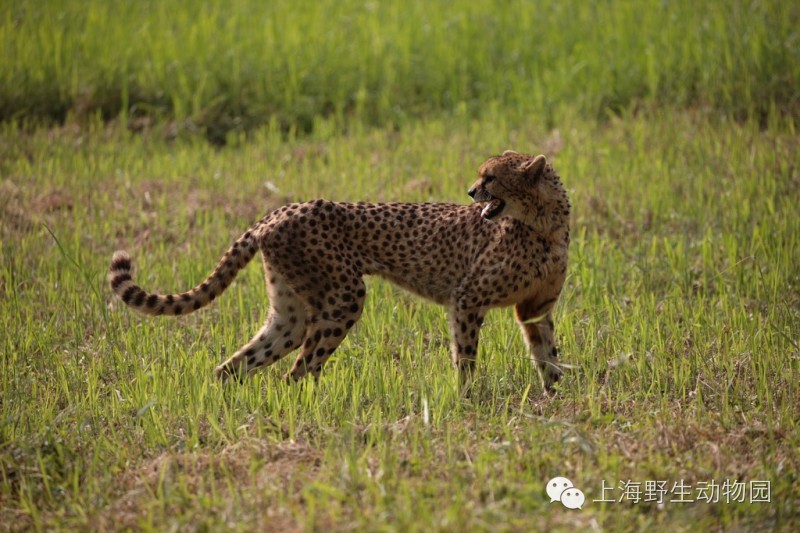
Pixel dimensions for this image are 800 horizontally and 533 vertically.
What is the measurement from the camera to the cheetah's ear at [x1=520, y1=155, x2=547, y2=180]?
19.6 ft

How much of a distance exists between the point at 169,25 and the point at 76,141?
2780mm

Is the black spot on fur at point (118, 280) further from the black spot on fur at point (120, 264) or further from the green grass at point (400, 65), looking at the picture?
the green grass at point (400, 65)

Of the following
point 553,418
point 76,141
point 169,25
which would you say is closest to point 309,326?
point 553,418

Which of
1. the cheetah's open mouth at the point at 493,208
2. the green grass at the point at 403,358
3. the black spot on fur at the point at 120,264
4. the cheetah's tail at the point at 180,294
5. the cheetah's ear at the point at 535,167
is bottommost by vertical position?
the green grass at the point at 403,358

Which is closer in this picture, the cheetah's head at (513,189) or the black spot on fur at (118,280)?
the black spot on fur at (118,280)

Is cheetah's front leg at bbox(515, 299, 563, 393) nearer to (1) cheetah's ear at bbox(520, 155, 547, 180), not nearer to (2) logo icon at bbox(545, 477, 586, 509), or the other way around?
(1) cheetah's ear at bbox(520, 155, 547, 180)

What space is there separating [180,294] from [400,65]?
6761 mm

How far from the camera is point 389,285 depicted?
7770 millimetres

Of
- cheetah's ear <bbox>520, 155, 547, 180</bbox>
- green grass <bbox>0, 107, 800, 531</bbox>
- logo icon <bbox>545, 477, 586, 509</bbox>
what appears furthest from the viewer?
cheetah's ear <bbox>520, 155, 547, 180</bbox>

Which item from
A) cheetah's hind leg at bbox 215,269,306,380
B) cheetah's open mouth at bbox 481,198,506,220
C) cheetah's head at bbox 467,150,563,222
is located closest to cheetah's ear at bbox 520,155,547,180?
cheetah's head at bbox 467,150,563,222

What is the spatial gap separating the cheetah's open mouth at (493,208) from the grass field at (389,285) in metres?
0.84

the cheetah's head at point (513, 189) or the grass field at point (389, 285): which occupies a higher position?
the cheetah's head at point (513, 189)

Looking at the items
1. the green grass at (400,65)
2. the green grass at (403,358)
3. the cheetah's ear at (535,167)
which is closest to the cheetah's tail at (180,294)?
the green grass at (403,358)

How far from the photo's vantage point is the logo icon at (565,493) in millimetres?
4453
